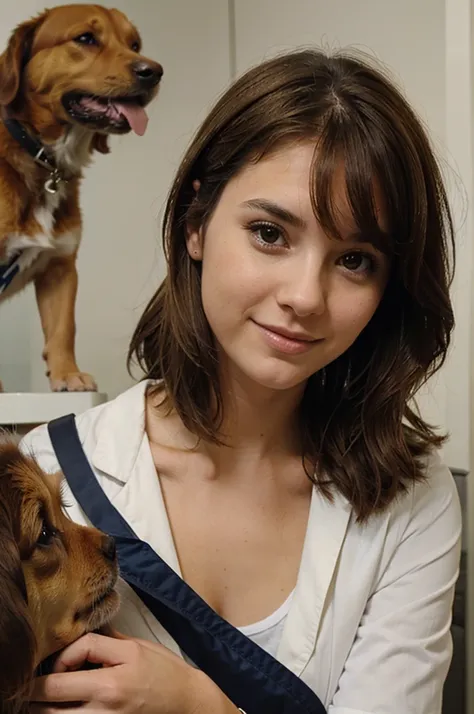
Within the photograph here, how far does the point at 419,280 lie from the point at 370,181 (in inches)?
6.7

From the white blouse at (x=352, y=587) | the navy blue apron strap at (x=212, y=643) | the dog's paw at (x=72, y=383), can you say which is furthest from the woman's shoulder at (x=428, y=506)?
the dog's paw at (x=72, y=383)

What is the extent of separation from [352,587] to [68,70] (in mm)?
1038

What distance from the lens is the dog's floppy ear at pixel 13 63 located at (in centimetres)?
133

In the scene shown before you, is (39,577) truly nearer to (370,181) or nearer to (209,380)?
(209,380)

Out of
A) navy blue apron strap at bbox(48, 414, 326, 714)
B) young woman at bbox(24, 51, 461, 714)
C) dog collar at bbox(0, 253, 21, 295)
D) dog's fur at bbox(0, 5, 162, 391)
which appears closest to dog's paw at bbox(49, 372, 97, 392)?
dog's fur at bbox(0, 5, 162, 391)

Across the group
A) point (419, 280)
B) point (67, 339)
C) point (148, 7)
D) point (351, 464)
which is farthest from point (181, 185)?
point (148, 7)

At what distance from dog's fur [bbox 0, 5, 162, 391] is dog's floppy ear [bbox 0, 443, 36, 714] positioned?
2.42 ft

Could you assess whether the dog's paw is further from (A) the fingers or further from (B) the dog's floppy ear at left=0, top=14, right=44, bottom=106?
(A) the fingers

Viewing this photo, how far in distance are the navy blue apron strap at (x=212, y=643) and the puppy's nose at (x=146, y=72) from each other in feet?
3.06

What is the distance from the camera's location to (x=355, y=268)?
2.84ft

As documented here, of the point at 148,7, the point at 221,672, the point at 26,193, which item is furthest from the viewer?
the point at 148,7

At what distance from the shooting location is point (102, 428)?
1007 mm

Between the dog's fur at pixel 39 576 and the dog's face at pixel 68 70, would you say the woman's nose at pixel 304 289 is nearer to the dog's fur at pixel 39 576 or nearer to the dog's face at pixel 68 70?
the dog's fur at pixel 39 576

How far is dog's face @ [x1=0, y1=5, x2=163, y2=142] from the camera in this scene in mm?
1312
